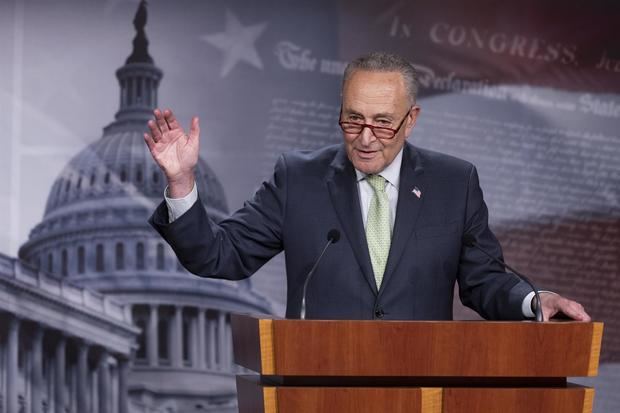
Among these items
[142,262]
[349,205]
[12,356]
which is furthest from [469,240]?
[12,356]

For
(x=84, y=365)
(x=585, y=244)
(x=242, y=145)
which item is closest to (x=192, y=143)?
(x=242, y=145)

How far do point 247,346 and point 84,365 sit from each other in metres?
3.39

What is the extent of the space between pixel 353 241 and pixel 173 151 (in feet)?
1.67

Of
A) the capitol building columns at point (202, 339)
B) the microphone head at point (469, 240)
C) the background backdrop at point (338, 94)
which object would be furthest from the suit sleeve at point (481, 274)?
the capitol building columns at point (202, 339)

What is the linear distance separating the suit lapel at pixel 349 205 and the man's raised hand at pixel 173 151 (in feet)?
1.32

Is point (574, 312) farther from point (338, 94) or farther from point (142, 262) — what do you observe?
point (142, 262)

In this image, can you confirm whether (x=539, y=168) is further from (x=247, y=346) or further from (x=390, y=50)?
(x=247, y=346)

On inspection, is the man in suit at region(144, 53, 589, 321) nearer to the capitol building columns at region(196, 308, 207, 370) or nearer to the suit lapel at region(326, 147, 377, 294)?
the suit lapel at region(326, 147, 377, 294)

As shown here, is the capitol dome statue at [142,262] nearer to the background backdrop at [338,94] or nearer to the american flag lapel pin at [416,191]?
the background backdrop at [338,94]

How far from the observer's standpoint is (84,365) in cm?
546

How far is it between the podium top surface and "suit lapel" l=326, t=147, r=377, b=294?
23.5 inches

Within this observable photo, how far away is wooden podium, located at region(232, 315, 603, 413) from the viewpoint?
212 cm

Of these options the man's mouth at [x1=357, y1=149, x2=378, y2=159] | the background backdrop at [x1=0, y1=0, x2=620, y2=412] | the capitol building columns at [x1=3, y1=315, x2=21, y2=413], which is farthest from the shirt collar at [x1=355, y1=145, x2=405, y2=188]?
the capitol building columns at [x1=3, y1=315, x2=21, y2=413]

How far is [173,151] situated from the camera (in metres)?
2.61
